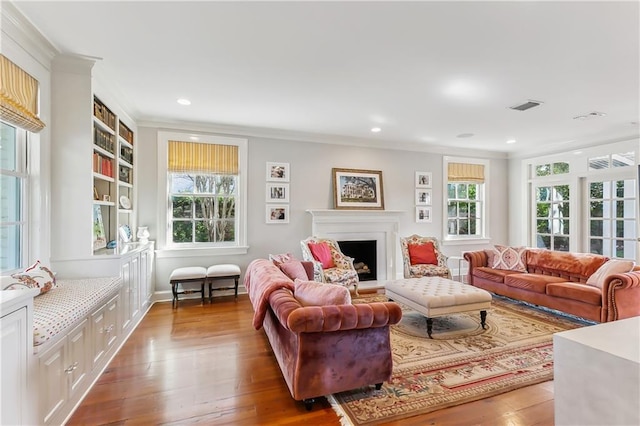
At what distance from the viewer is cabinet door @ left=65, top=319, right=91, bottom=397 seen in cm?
200

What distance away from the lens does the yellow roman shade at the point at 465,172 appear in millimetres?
6258

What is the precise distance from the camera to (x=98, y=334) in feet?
8.00

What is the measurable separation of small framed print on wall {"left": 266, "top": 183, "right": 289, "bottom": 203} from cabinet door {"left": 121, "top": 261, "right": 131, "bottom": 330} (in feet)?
7.54

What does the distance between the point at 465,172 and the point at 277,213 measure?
413cm

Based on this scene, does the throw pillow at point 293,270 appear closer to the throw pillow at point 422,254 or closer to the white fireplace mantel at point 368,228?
the white fireplace mantel at point 368,228

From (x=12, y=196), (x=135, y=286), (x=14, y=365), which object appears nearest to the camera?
(x=14, y=365)

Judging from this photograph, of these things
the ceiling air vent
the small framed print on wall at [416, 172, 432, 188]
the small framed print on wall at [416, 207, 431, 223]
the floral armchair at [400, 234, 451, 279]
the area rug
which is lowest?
the area rug

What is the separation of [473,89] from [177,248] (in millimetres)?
4462

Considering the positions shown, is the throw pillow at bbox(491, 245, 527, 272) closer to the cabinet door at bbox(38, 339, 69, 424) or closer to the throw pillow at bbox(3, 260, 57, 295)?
the cabinet door at bbox(38, 339, 69, 424)

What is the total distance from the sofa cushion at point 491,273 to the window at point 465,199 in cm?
136

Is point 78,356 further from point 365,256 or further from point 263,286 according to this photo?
point 365,256

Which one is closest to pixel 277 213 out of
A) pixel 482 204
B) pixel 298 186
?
pixel 298 186

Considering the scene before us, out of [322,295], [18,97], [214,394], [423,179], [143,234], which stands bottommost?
[214,394]

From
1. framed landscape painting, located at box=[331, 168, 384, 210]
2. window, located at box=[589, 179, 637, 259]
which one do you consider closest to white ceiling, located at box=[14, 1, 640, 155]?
window, located at box=[589, 179, 637, 259]
